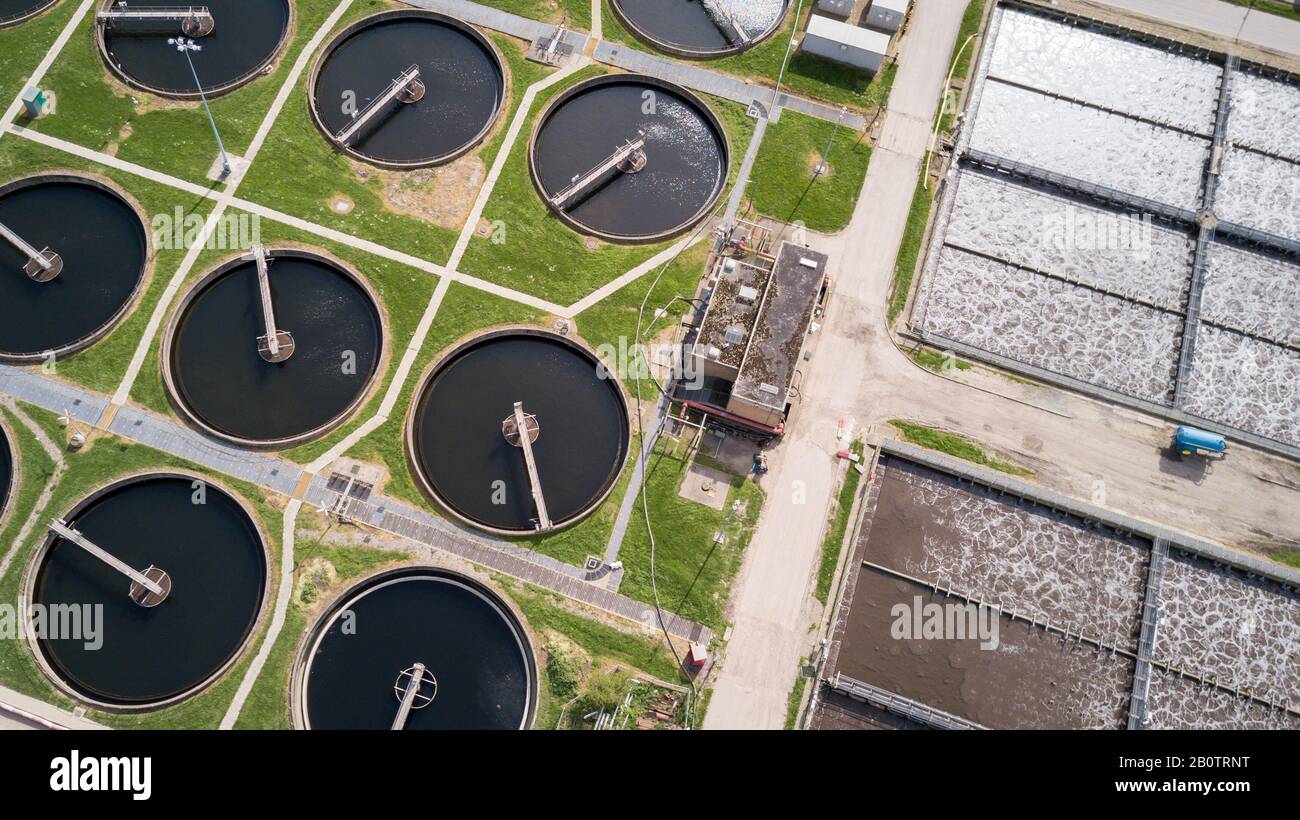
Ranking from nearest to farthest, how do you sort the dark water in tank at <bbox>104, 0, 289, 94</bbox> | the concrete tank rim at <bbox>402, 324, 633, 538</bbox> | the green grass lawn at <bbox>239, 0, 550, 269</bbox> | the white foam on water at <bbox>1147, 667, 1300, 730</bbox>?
the white foam on water at <bbox>1147, 667, 1300, 730</bbox>
the concrete tank rim at <bbox>402, 324, 633, 538</bbox>
the green grass lawn at <bbox>239, 0, 550, 269</bbox>
the dark water in tank at <bbox>104, 0, 289, 94</bbox>

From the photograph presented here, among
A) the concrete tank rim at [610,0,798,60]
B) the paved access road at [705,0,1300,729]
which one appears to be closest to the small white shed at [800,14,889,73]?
the concrete tank rim at [610,0,798,60]

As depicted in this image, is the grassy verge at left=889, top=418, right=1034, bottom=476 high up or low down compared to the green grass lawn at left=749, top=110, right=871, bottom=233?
down

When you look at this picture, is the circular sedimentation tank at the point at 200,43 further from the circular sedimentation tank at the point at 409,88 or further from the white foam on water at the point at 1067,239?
the white foam on water at the point at 1067,239

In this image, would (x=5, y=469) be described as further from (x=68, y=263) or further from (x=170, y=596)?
(x=68, y=263)

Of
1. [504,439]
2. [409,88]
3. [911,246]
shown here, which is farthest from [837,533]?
[409,88]

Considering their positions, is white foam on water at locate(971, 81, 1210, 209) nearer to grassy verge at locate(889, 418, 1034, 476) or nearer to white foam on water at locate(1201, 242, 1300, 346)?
white foam on water at locate(1201, 242, 1300, 346)

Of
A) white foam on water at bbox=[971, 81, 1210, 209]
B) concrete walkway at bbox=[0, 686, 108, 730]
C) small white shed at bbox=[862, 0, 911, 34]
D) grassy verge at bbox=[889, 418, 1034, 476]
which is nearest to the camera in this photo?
concrete walkway at bbox=[0, 686, 108, 730]

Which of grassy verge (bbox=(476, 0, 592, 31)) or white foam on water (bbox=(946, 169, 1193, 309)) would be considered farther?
grassy verge (bbox=(476, 0, 592, 31))
